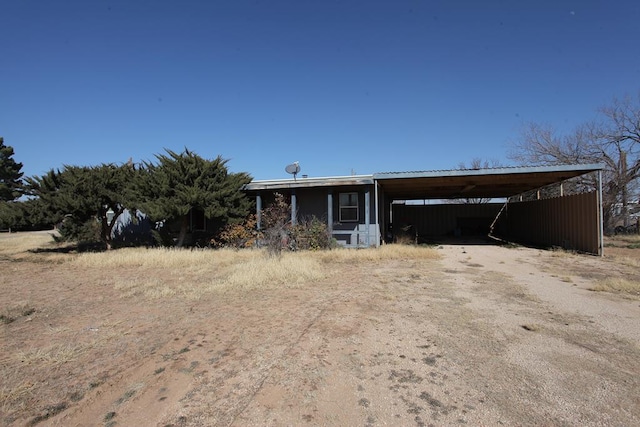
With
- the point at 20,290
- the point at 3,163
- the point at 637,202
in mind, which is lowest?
the point at 20,290

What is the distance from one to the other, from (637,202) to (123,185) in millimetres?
28416

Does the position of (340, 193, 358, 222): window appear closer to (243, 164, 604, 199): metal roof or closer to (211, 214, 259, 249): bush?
(243, 164, 604, 199): metal roof

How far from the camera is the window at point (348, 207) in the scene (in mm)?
15172

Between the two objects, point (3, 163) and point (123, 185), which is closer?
point (123, 185)

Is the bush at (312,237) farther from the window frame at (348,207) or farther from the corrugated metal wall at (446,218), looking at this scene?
the corrugated metal wall at (446,218)

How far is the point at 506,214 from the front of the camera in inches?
906

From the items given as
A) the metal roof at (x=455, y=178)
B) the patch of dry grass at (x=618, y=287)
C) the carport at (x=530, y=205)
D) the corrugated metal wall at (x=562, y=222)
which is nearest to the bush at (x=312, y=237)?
the metal roof at (x=455, y=178)

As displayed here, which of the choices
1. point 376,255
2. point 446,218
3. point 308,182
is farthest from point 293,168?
point 446,218

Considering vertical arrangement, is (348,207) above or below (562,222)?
above

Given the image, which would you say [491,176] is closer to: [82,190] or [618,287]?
[618,287]

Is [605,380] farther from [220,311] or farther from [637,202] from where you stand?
[637,202]

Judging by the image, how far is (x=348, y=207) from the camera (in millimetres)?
15250

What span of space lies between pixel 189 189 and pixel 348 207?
621cm

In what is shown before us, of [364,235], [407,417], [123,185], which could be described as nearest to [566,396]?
[407,417]
